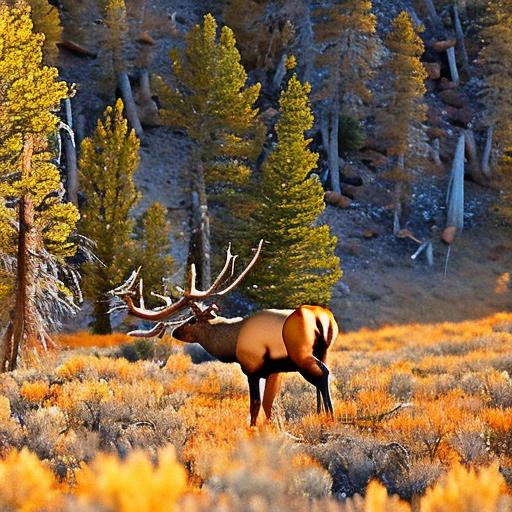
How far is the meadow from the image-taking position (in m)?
3.12

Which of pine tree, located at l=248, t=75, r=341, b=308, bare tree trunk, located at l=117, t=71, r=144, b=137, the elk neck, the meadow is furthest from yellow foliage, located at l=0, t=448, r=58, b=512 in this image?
bare tree trunk, located at l=117, t=71, r=144, b=137

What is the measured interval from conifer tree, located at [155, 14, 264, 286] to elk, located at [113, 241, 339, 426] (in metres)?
16.6

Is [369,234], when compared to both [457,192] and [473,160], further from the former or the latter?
[473,160]

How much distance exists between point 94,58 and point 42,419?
3944cm

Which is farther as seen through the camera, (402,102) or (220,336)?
(402,102)

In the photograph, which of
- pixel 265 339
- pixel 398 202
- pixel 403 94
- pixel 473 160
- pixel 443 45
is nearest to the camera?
pixel 265 339

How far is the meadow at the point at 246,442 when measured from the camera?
123 inches

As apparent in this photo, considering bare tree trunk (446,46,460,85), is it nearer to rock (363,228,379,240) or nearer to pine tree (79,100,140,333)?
rock (363,228,379,240)

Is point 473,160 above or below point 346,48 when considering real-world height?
below

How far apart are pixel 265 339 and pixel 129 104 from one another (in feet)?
109

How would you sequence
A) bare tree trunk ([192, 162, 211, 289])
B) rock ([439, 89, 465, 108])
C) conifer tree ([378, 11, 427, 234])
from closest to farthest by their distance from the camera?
bare tree trunk ([192, 162, 211, 289])
conifer tree ([378, 11, 427, 234])
rock ([439, 89, 465, 108])

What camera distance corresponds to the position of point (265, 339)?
6496 millimetres

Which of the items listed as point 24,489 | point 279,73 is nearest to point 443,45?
point 279,73

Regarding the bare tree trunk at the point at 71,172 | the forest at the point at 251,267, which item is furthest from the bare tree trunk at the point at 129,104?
the bare tree trunk at the point at 71,172
